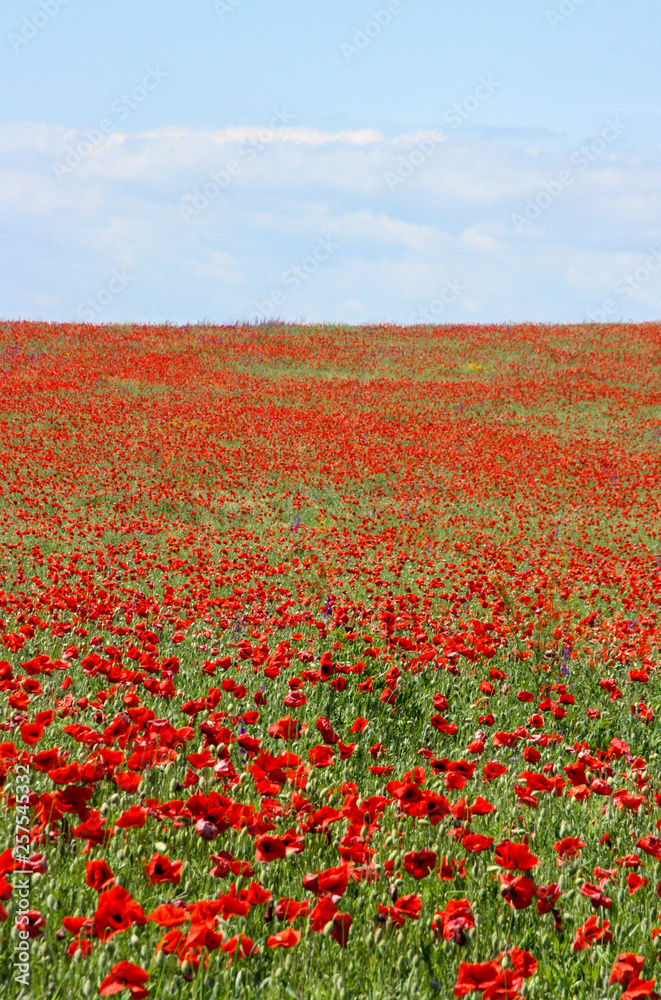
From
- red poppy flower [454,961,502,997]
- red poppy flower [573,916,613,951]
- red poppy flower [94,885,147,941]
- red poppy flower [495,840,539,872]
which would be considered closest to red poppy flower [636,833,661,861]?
red poppy flower [573,916,613,951]

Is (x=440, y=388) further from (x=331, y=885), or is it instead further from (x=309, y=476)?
(x=331, y=885)

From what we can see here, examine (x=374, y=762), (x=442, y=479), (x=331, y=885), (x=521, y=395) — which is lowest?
(x=374, y=762)

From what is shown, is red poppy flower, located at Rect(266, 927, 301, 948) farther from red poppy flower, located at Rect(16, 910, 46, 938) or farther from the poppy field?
red poppy flower, located at Rect(16, 910, 46, 938)

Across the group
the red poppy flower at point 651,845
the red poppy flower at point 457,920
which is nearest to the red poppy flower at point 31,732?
the red poppy flower at point 457,920

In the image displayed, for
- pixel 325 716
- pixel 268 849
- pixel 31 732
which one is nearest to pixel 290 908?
pixel 268 849

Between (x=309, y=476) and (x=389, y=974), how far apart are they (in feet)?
47.7

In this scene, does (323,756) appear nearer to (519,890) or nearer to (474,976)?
(519,890)

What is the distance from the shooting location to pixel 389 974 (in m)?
2.68

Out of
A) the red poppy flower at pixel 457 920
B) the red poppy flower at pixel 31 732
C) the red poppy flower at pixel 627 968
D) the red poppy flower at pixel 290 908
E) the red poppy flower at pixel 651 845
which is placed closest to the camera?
the red poppy flower at pixel 627 968

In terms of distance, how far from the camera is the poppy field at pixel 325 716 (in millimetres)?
2619

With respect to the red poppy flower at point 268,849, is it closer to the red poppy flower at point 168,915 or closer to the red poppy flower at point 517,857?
the red poppy flower at point 168,915

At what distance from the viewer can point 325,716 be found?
523 cm

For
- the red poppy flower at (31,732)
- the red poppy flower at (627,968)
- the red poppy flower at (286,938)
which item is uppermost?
the red poppy flower at (31,732)

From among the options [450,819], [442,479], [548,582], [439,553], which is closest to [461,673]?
[450,819]
